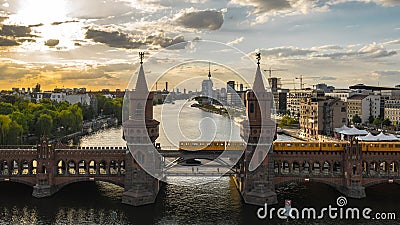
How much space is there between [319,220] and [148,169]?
2051 cm

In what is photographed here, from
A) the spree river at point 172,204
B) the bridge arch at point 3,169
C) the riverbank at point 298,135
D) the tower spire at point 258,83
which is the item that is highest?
the tower spire at point 258,83

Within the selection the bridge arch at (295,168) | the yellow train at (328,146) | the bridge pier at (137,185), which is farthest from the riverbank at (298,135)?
the bridge pier at (137,185)

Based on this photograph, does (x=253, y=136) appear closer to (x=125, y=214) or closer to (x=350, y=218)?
(x=350, y=218)

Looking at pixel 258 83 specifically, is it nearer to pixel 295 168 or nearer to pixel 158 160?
pixel 295 168

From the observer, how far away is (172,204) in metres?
51.8

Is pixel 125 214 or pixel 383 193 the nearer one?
pixel 125 214

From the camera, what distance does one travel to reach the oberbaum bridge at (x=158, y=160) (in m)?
51.7

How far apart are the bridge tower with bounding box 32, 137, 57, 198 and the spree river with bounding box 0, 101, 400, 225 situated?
1.07 meters

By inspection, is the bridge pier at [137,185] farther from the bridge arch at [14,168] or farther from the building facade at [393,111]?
the building facade at [393,111]

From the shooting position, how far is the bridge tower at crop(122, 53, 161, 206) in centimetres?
5122

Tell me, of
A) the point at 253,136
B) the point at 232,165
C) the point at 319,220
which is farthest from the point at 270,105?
the point at 319,220

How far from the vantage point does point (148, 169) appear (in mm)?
51625

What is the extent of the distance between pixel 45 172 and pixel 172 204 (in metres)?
16.3

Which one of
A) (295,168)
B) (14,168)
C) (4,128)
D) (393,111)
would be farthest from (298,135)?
(14,168)
